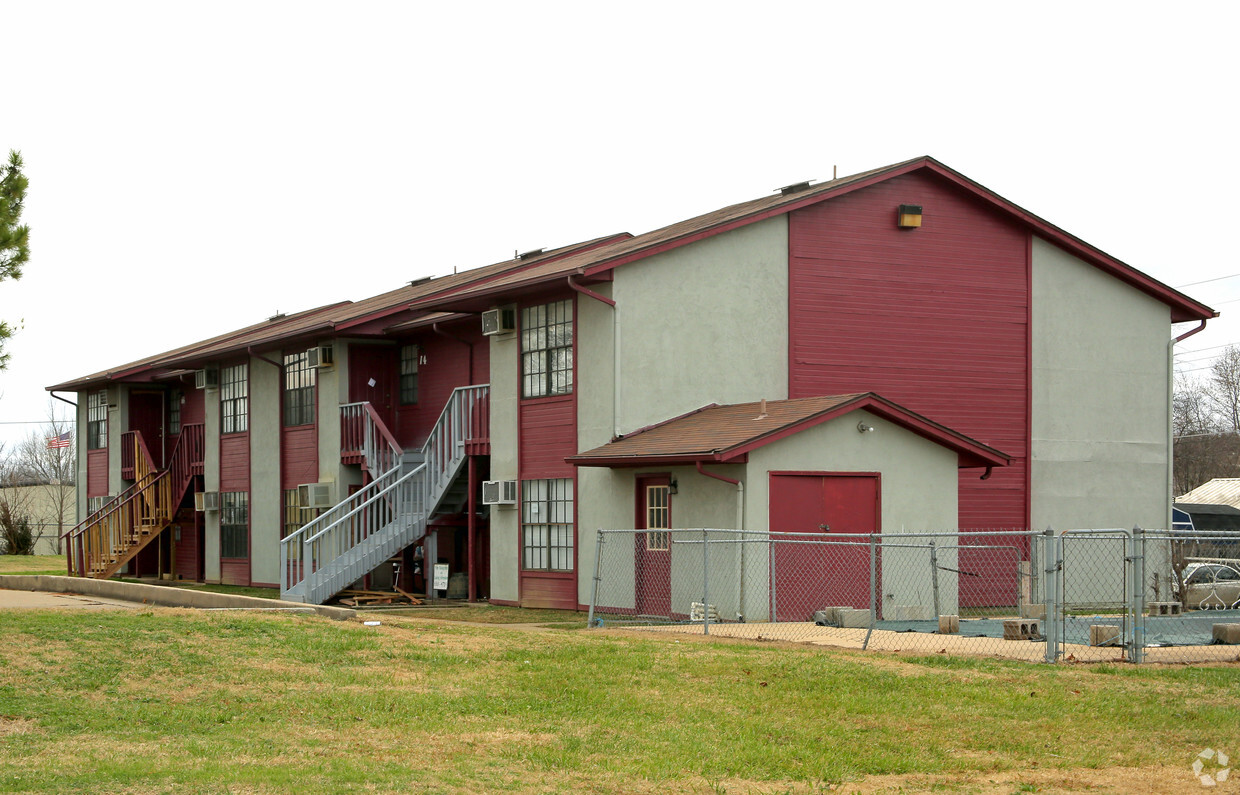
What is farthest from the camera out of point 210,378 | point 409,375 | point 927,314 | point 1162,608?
point 210,378

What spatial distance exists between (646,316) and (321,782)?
601 inches

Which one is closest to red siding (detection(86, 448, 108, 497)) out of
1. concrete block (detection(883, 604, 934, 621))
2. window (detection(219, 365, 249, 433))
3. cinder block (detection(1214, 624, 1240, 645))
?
window (detection(219, 365, 249, 433))

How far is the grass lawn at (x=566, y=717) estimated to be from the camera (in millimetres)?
9281

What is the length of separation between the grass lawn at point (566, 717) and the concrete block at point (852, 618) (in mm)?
3086

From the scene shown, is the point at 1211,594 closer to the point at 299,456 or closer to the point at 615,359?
the point at 615,359

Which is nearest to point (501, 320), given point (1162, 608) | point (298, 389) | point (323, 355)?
point (323, 355)

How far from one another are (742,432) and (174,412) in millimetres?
25201

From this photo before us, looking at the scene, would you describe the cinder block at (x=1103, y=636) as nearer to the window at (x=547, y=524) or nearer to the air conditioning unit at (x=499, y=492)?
the window at (x=547, y=524)

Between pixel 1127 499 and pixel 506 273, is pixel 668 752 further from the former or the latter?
pixel 506 273

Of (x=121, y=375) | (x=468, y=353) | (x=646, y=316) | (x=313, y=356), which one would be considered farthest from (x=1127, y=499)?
(x=121, y=375)

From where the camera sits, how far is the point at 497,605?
85.2ft

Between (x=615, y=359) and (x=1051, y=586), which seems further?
(x=615, y=359)

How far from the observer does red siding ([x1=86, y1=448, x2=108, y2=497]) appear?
1713 inches

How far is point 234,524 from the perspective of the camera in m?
35.8
